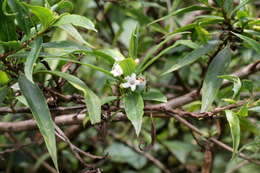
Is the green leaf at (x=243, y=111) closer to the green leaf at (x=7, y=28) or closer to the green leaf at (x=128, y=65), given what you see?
the green leaf at (x=128, y=65)

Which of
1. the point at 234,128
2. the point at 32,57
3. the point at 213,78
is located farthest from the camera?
the point at 213,78

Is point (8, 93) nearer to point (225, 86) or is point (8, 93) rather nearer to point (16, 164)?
point (225, 86)

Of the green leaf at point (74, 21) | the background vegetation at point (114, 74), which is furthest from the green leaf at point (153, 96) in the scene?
the green leaf at point (74, 21)

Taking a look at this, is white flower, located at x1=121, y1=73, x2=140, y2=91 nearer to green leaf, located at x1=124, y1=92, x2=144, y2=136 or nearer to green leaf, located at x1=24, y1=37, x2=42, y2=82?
green leaf, located at x1=124, y1=92, x2=144, y2=136

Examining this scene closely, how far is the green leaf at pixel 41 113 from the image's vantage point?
84 centimetres

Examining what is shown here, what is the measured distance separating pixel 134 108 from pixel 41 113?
0.19 meters

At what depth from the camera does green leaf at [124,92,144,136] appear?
892mm

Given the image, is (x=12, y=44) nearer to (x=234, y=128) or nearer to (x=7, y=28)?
(x=7, y=28)

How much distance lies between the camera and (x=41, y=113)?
863mm

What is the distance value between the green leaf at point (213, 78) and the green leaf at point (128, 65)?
18cm

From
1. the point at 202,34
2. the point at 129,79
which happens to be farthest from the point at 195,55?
the point at 129,79

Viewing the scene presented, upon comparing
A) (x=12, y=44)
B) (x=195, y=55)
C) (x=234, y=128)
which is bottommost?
(x=234, y=128)

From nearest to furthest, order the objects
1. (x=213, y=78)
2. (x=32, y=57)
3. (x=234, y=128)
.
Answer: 1. (x=32, y=57)
2. (x=234, y=128)
3. (x=213, y=78)

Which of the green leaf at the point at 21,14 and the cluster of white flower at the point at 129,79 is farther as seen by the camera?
the cluster of white flower at the point at 129,79
